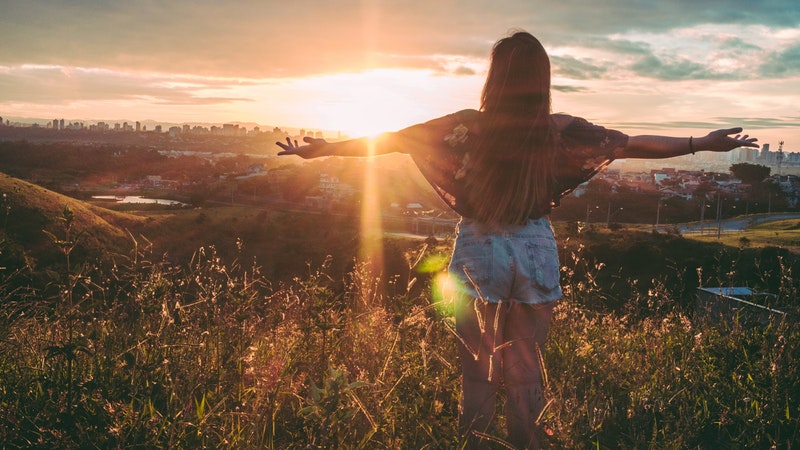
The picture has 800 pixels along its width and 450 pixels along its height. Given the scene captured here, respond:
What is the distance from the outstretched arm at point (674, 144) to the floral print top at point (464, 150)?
5 cm

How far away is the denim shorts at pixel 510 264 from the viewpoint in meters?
2.21

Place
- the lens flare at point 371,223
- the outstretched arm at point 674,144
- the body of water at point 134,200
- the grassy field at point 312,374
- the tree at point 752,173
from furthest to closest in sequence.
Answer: the tree at point 752,173, the body of water at point 134,200, the lens flare at point 371,223, the outstretched arm at point 674,144, the grassy field at point 312,374

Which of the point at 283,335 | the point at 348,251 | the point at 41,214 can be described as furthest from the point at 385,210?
the point at 283,335

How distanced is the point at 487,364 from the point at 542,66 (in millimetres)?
1264

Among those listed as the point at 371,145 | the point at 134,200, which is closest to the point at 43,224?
the point at 371,145

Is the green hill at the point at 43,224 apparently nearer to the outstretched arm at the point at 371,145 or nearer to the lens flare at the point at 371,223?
the lens flare at the point at 371,223

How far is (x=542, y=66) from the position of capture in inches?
88.1

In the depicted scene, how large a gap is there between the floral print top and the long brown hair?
0.12 meters

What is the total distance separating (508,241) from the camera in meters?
2.26

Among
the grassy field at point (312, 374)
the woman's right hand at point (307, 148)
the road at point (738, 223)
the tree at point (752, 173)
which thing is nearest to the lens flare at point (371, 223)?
the grassy field at point (312, 374)

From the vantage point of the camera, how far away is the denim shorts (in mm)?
2215

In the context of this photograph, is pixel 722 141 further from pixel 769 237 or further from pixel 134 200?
pixel 134 200

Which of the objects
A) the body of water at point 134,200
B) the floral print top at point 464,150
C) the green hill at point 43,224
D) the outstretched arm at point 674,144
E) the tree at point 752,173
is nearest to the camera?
the floral print top at point 464,150

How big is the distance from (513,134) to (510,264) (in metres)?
0.55
